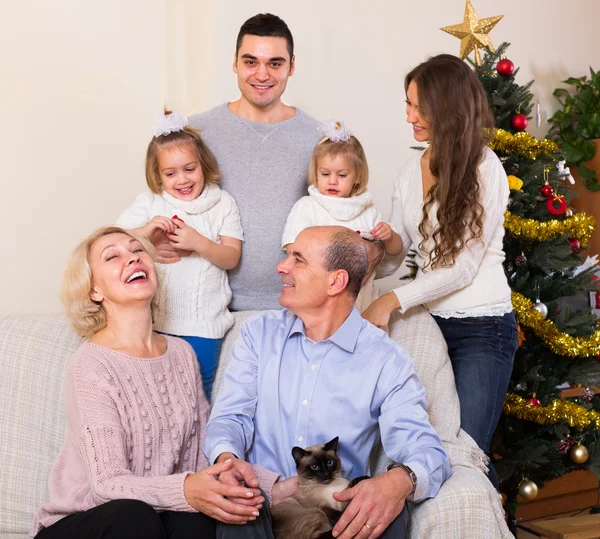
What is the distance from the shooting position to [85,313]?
2.14 m

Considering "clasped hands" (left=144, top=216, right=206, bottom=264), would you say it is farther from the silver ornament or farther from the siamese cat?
the silver ornament

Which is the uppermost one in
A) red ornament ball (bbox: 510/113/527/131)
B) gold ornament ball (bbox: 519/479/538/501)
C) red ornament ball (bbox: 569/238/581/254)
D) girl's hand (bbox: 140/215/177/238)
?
A: red ornament ball (bbox: 510/113/527/131)

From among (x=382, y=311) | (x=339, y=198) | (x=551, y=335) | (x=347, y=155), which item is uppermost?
(x=347, y=155)

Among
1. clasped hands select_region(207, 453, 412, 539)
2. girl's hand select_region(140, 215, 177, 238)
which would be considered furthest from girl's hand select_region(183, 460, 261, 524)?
girl's hand select_region(140, 215, 177, 238)

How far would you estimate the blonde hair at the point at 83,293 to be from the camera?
2121 mm

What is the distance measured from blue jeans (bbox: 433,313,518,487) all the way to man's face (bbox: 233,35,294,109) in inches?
40.4

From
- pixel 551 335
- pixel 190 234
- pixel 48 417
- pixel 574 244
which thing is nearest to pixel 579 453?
pixel 551 335

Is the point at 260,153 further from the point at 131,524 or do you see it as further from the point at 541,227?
the point at 131,524

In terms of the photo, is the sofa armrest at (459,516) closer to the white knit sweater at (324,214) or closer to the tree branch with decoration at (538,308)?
the white knit sweater at (324,214)

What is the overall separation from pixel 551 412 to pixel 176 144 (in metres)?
2.02

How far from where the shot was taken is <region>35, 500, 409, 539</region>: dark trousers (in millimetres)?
1678

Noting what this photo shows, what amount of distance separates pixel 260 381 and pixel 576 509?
2689 mm

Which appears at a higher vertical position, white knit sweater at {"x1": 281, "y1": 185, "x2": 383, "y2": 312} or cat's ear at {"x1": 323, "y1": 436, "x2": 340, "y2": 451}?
white knit sweater at {"x1": 281, "y1": 185, "x2": 383, "y2": 312}

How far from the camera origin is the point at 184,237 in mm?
2357
